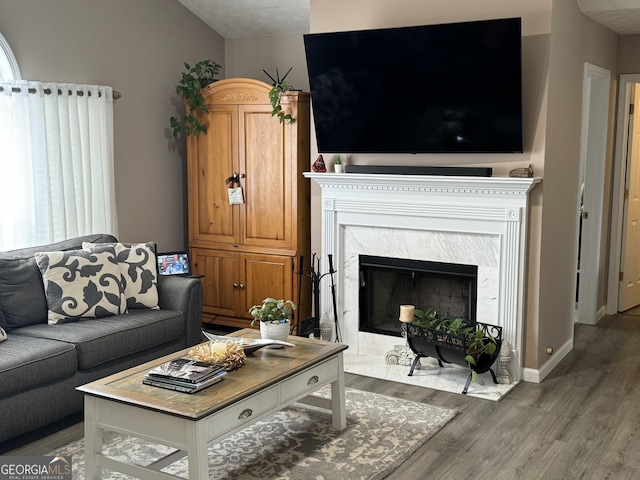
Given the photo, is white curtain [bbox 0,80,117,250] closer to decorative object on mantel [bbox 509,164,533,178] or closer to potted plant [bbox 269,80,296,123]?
potted plant [bbox 269,80,296,123]

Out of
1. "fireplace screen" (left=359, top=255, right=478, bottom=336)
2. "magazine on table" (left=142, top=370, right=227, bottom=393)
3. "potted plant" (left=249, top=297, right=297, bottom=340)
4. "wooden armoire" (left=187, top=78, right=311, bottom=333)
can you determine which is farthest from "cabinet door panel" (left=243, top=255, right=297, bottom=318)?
"magazine on table" (left=142, top=370, right=227, bottom=393)

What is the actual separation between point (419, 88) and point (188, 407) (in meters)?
2.64

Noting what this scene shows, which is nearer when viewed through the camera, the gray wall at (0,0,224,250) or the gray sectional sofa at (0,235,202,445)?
the gray sectional sofa at (0,235,202,445)

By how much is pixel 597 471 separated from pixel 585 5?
118 inches

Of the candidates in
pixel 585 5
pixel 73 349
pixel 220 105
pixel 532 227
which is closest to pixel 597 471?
pixel 532 227

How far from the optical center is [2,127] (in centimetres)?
475

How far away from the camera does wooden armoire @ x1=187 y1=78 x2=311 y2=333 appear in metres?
5.56

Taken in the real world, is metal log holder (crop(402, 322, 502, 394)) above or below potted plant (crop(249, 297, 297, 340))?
below

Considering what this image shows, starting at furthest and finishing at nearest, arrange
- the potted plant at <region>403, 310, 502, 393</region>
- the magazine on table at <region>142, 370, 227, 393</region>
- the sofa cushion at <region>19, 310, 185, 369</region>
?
the potted plant at <region>403, 310, 502, 393</region> → the sofa cushion at <region>19, 310, 185, 369</region> → the magazine on table at <region>142, 370, 227, 393</region>

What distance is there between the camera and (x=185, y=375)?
10.4 feet

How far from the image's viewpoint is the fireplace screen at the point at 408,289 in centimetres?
493

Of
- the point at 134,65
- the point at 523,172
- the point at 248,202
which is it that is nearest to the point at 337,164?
the point at 248,202

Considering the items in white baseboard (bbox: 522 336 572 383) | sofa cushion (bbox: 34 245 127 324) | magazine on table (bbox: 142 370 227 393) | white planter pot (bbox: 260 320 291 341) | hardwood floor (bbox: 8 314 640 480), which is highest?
sofa cushion (bbox: 34 245 127 324)

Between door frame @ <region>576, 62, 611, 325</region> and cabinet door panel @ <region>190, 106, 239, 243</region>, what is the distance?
2.72 metres
